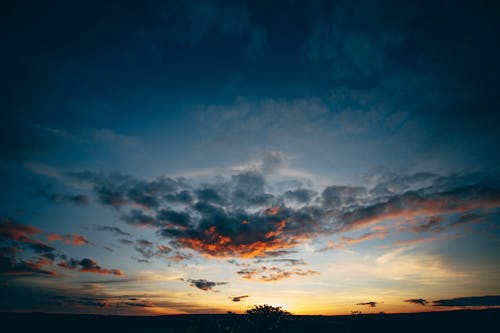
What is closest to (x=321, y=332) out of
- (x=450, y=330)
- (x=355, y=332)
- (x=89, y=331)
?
(x=355, y=332)

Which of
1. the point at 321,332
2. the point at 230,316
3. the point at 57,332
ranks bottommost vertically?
the point at 321,332

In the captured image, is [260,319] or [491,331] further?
[491,331]

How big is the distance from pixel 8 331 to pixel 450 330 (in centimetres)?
15594

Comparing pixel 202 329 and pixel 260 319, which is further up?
pixel 260 319

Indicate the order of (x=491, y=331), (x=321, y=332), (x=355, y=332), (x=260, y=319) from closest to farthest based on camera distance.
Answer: (x=260, y=319) → (x=491, y=331) → (x=355, y=332) → (x=321, y=332)

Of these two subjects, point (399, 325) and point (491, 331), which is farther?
point (399, 325)

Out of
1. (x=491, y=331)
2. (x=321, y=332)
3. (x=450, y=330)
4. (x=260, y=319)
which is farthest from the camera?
(x=321, y=332)

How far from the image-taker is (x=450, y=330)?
84.2 meters

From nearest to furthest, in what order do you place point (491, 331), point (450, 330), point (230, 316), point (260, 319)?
point (260, 319), point (230, 316), point (491, 331), point (450, 330)

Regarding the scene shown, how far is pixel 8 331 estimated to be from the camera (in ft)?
292

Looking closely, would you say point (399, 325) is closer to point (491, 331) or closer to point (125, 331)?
point (491, 331)

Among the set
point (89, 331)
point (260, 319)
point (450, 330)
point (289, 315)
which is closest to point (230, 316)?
point (260, 319)

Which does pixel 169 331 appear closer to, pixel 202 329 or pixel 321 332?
pixel 202 329

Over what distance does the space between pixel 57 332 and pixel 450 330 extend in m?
136
